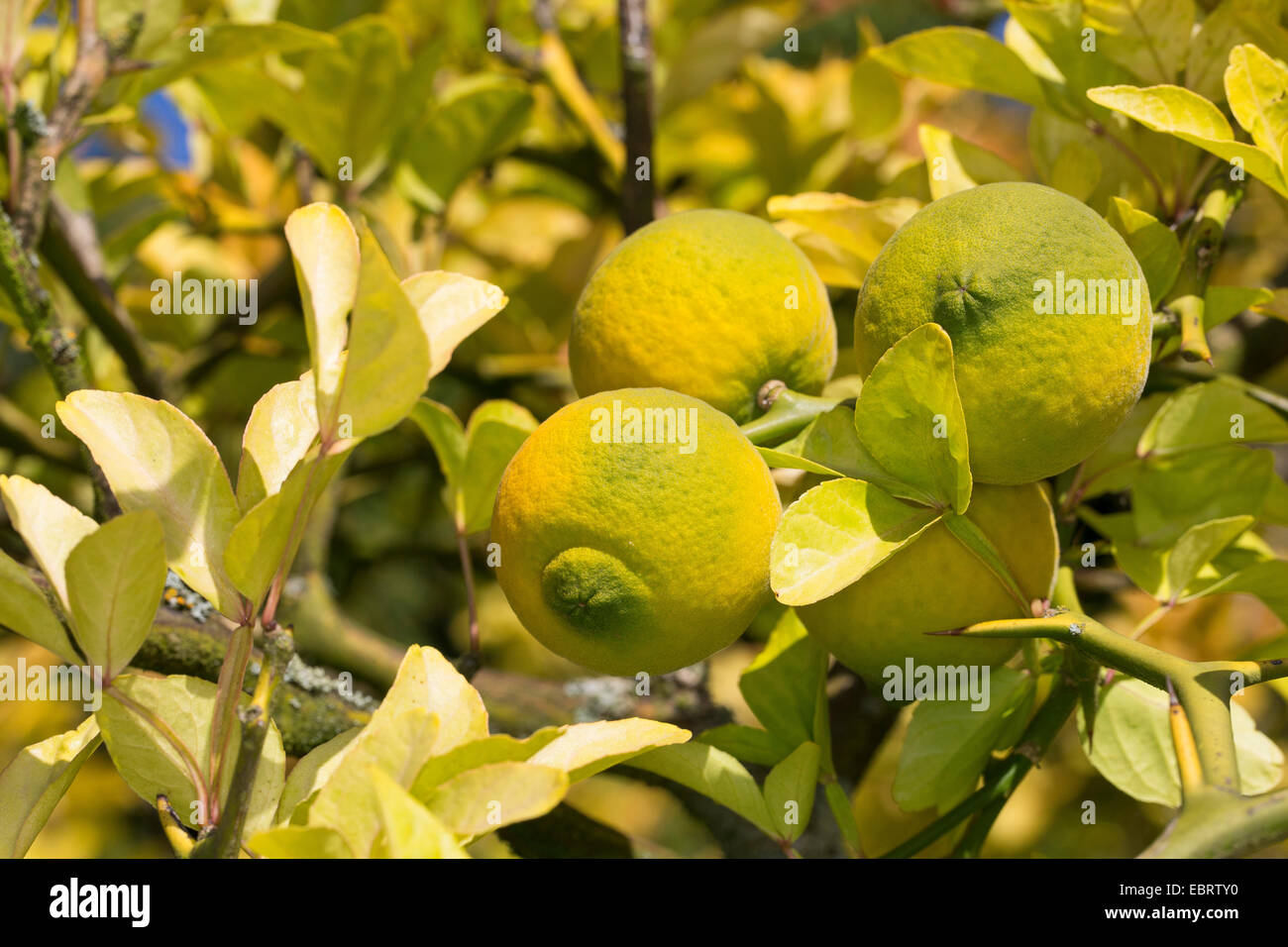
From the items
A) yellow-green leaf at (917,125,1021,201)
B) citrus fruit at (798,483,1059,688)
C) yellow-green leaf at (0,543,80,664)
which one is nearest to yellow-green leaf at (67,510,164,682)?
yellow-green leaf at (0,543,80,664)

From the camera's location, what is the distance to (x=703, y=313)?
2.19ft

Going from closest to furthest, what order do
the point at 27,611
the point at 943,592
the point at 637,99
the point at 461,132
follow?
1. the point at 27,611
2. the point at 943,592
3. the point at 637,99
4. the point at 461,132

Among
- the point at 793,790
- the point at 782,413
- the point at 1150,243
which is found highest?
the point at 1150,243

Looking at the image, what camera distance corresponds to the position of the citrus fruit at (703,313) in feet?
2.19

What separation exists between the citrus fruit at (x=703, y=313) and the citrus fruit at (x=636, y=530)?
61 millimetres

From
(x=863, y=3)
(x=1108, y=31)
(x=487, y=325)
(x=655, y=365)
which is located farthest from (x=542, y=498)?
Result: (x=863, y=3)

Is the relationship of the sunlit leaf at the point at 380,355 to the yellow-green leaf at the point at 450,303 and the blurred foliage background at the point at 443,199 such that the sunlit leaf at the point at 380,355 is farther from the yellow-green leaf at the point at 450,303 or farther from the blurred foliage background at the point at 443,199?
the blurred foliage background at the point at 443,199

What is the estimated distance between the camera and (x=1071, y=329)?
1.93 feet

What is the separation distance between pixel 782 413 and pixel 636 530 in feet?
0.56

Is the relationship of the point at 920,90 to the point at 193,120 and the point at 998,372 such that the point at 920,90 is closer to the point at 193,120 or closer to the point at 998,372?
the point at 193,120

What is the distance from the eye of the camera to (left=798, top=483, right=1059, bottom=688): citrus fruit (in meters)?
0.65

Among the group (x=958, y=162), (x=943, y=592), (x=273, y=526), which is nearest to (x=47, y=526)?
(x=273, y=526)

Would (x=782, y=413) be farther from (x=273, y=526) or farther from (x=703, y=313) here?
(x=273, y=526)

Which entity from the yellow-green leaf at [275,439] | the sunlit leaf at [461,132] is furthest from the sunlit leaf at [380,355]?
the sunlit leaf at [461,132]
